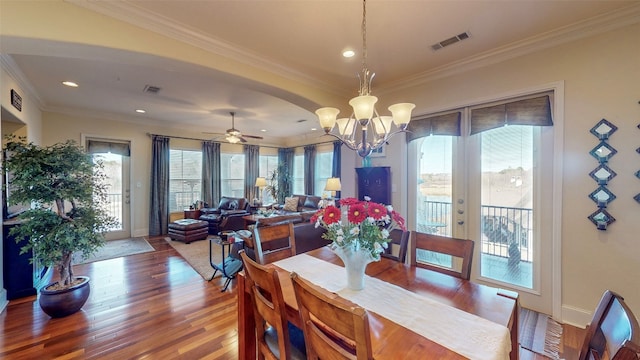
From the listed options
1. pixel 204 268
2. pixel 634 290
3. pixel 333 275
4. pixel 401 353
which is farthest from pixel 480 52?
pixel 204 268

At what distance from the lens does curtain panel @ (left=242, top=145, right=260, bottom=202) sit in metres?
7.86

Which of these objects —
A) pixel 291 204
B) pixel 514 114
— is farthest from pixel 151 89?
pixel 514 114

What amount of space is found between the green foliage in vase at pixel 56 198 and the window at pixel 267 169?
18.5ft

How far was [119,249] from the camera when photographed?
16.0ft

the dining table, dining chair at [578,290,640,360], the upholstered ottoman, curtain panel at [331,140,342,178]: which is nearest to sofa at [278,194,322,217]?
curtain panel at [331,140,342,178]

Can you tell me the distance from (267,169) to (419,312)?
781 cm

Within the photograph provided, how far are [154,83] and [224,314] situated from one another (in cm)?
344

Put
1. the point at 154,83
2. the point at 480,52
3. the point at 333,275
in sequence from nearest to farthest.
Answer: the point at 333,275, the point at 480,52, the point at 154,83

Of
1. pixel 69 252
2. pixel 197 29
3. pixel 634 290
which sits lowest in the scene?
pixel 634 290

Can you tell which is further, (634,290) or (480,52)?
(480,52)

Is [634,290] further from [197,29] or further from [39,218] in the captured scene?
[39,218]

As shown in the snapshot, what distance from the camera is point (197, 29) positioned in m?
2.35

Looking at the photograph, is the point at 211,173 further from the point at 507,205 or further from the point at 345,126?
the point at 507,205

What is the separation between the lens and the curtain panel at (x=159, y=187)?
240 inches
